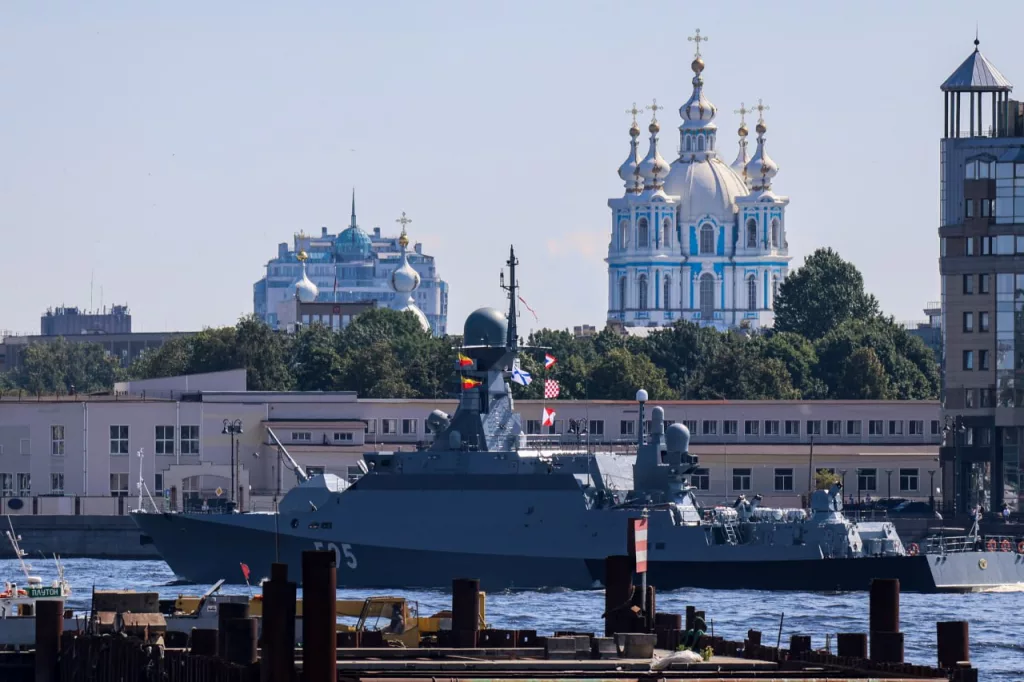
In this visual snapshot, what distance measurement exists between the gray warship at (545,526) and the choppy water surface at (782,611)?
2.86 feet

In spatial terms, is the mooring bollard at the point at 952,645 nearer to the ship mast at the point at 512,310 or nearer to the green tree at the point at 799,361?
the ship mast at the point at 512,310

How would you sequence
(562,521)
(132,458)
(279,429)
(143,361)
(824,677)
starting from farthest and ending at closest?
(143,361) < (279,429) < (132,458) < (562,521) < (824,677)

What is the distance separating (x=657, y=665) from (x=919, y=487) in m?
73.6

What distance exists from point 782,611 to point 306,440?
45840 millimetres

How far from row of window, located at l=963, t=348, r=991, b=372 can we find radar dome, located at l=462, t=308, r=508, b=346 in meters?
23.3

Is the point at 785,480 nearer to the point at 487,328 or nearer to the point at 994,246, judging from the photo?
the point at 994,246

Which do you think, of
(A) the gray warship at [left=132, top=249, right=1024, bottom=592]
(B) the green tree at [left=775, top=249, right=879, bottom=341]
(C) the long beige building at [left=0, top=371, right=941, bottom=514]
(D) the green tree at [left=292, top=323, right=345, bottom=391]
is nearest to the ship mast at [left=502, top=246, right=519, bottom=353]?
(A) the gray warship at [left=132, top=249, right=1024, bottom=592]

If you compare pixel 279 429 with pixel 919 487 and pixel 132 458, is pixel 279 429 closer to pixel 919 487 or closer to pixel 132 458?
pixel 132 458

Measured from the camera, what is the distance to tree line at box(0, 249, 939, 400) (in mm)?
131125

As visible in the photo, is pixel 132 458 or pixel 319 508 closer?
pixel 319 508

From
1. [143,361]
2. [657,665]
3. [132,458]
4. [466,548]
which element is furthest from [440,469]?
[143,361]

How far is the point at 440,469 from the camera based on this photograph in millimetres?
70375

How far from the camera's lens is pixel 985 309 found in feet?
299

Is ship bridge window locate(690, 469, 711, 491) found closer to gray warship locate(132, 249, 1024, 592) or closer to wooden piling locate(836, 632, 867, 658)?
gray warship locate(132, 249, 1024, 592)
